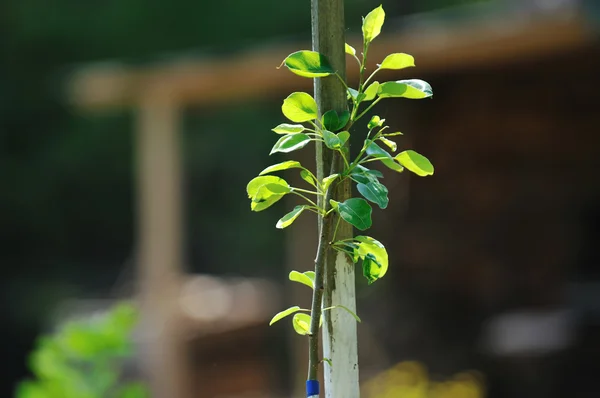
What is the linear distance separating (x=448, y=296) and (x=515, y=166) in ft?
3.03

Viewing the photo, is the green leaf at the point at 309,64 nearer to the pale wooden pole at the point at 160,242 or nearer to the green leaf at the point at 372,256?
the green leaf at the point at 372,256

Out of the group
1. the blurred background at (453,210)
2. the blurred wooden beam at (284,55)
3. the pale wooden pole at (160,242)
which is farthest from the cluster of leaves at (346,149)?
the pale wooden pole at (160,242)

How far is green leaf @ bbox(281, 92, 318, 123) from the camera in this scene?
27.9 inches

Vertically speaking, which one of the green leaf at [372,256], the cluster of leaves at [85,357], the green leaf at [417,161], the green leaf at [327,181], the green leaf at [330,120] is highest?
the cluster of leaves at [85,357]

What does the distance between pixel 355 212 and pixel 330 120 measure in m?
0.07

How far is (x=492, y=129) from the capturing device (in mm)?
5988

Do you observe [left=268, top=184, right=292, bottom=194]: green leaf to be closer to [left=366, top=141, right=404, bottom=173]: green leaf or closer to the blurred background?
[left=366, top=141, right=404, bottom=173]: green leaf

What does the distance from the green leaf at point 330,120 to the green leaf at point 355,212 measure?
56mm

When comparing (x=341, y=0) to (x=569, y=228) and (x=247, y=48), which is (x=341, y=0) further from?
(x=569, y=228)

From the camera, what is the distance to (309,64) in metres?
0.69

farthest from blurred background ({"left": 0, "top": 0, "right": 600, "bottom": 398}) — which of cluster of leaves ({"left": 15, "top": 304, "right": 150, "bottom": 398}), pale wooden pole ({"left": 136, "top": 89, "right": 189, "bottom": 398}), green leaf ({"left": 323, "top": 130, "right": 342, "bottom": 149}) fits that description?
green leaf ({"left": 323, "top": 130, "right": 342, "bottom": 149})

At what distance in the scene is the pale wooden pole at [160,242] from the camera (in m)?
6.16

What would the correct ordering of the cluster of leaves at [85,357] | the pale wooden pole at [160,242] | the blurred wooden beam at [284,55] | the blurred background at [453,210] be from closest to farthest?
the cluster of leaves at [85,357], the blurred wooden beam at [284,55], the blurred background at [453,210], the pale wooden pole at [160,242]

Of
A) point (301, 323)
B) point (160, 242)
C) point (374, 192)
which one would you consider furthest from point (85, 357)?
point (160, 242)
